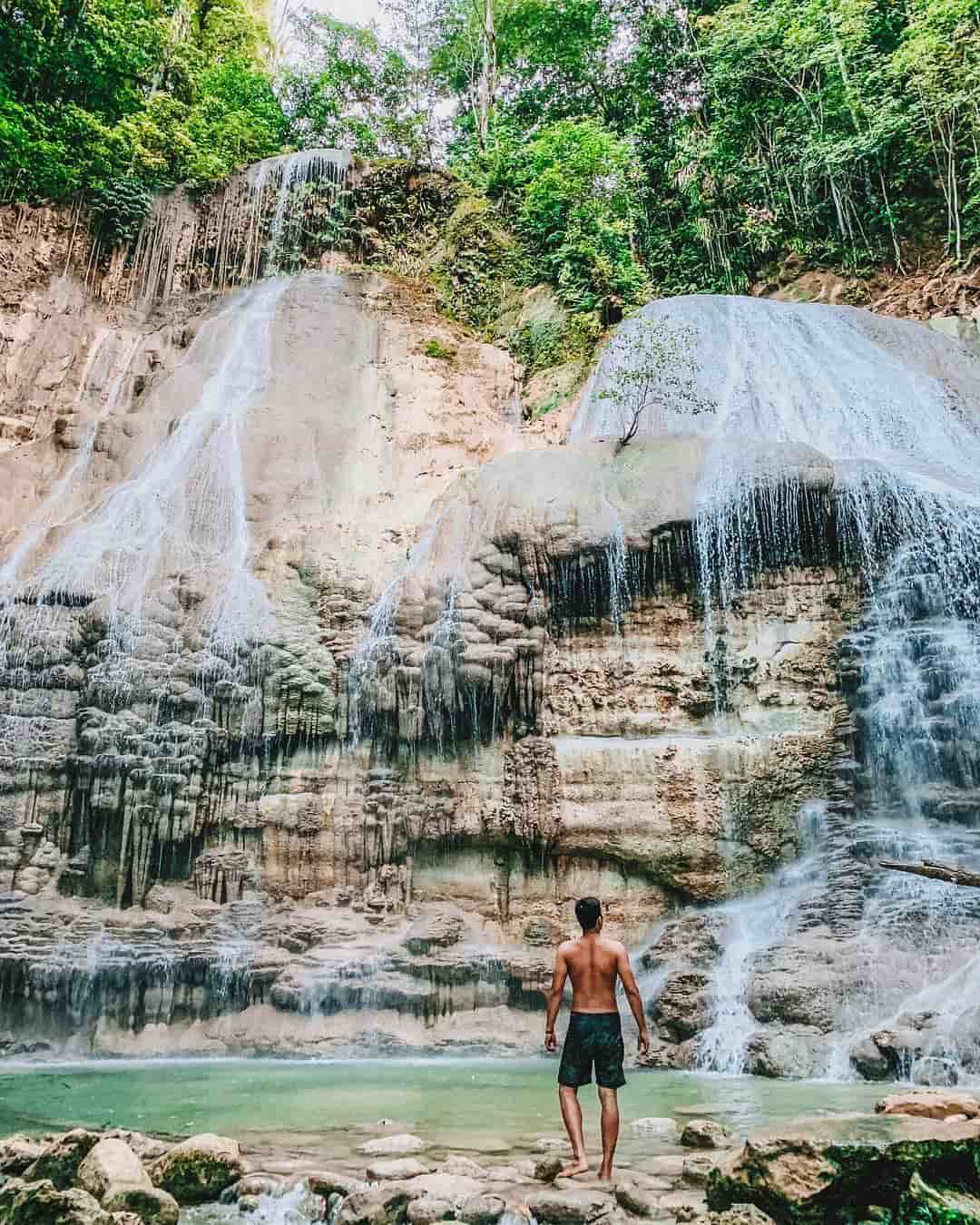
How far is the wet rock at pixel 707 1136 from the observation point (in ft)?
18.5

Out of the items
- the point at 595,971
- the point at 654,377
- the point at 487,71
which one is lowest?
the point at 595,971

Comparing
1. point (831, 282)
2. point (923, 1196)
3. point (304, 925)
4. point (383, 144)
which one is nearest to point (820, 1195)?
point (923, 1196)

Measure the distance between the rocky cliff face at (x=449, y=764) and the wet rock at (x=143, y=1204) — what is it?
6.58 meters

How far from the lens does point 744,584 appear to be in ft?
44.1

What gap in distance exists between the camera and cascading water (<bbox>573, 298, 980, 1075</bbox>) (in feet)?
33.1

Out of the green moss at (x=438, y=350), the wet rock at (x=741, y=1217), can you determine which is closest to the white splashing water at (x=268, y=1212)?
the wet rock at (x=741, y=1217)

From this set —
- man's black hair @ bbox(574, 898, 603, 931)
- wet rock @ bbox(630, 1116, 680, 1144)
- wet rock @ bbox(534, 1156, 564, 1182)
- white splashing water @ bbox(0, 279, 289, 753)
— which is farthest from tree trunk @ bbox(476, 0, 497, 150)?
wet rock @ bbox(534, 1156, 564, 1182)

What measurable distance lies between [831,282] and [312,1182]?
76.2 feet

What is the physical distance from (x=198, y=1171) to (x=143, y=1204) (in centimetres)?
52

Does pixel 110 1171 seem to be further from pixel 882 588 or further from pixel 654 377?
pixel 654 377

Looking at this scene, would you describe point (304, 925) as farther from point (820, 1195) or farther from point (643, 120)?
point (643, 120)

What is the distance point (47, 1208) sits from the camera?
13.8ft

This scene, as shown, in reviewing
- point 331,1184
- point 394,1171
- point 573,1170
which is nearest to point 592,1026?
point 573,1170

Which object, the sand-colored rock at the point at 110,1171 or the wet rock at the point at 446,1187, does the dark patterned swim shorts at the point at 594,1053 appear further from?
the sand-colored rock at the point at 110,1171
